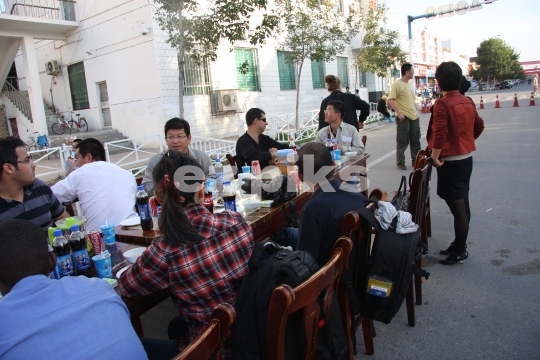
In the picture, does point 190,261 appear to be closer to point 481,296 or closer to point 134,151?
point 481,296

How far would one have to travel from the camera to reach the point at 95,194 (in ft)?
10.7

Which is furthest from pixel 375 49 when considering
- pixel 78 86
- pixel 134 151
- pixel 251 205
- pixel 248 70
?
pixel 251 205

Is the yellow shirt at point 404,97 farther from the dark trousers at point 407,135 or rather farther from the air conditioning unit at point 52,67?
the air conditioning unit at point 52,67

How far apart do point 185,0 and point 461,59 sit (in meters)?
89.1

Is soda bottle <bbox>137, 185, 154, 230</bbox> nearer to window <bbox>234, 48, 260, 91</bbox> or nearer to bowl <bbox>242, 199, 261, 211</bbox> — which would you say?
bowl <bbox>242, 199, 261, 211</bbox>

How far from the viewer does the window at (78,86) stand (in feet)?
47.8

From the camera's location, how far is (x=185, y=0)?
29.7 ft

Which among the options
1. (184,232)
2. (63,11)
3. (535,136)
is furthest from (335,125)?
(63,11)

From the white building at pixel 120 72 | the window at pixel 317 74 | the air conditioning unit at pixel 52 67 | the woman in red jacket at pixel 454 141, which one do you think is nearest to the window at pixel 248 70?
the white building at pixel 120 72

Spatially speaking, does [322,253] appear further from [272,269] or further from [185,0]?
[185,0]

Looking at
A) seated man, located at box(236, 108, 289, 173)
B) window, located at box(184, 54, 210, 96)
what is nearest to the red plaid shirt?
seated man, located at box(236, 108, 289, 173)

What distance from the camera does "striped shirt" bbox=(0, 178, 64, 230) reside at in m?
2.73

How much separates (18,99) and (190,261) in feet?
55.4

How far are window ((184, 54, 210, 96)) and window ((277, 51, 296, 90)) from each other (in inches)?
164
